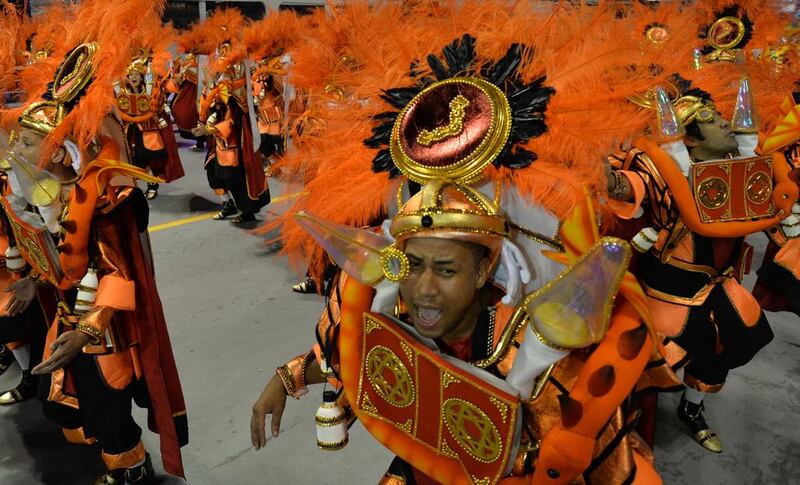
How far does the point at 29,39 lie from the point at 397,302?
2.67 metres

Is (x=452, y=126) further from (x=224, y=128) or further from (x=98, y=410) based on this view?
(x=224, y=128)

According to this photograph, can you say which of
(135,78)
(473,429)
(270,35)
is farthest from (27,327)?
(270,35)

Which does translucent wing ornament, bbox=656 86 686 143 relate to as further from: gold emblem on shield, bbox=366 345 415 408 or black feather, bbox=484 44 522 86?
gold emblem on shield, bbox=366 345 415 408

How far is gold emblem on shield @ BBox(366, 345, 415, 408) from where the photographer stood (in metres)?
1.43

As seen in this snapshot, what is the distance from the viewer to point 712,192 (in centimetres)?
241

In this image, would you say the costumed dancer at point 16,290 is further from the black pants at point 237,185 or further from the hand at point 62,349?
the black pants at point 237,185

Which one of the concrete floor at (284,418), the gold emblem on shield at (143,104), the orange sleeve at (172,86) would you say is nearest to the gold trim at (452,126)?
the concrete floor at (284,418)

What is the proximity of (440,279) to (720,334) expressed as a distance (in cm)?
194

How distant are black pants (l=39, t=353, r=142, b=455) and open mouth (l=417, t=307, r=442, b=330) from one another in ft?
4.95

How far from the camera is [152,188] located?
7121 mm

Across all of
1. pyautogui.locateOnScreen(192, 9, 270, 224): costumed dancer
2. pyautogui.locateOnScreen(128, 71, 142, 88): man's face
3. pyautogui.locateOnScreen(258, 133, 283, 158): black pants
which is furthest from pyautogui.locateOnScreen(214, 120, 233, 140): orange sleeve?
pyautogui.locateOnScreen(128, 71, 142, 88): man's face

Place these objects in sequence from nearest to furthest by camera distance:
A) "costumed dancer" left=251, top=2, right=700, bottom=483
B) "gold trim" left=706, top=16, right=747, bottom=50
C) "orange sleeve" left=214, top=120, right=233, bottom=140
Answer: "costumed dancer" left=251, top=2, right=700, bottom=483
"gold trim" left=706, top=16, right=747, bottom=50
"orange sleeve" left=214, top=120, right=233, bottom=140

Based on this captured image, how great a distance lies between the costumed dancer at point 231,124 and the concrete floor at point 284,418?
1463mm

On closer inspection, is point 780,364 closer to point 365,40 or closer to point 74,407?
point 365,40
